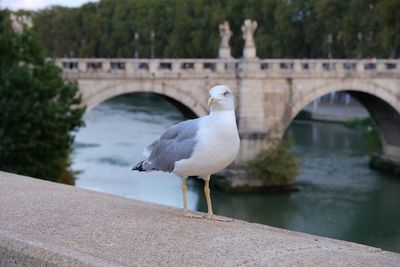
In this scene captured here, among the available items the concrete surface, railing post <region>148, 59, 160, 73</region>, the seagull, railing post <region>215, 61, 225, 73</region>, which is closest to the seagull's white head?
the seagull

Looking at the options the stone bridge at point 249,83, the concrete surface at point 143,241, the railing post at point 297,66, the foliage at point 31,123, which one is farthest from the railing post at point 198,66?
the concrete surface at point 143,241

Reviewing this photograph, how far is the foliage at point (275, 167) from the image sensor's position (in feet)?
71.9

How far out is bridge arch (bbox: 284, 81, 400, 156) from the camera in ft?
78.3

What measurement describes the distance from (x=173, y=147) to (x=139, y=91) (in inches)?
655

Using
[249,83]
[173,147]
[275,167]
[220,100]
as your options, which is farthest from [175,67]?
[220,100]

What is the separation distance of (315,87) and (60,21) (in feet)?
169

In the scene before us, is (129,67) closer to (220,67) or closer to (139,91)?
(139,91)

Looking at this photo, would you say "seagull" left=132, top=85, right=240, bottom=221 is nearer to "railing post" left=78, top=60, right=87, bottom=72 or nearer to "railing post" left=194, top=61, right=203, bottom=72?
"railing post" left=78, top=60, right=87, bottom=72

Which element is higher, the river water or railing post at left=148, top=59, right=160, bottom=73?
railing post at left=148, top=59, right=160, bottom=73

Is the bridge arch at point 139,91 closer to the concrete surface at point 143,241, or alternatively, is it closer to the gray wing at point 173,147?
the concrete surface at point 143,241

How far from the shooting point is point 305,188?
73.1 ft

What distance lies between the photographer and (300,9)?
41.9m

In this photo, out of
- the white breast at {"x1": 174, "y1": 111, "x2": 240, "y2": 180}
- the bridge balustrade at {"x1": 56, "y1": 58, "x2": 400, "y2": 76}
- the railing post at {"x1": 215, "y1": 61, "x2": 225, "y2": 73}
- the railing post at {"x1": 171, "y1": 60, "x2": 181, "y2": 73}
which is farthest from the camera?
the railing post at {"x1": 215, "y1": 61, "x2": 225, "y2": 73}

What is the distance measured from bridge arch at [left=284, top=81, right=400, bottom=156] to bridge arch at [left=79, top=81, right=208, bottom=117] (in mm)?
2958
